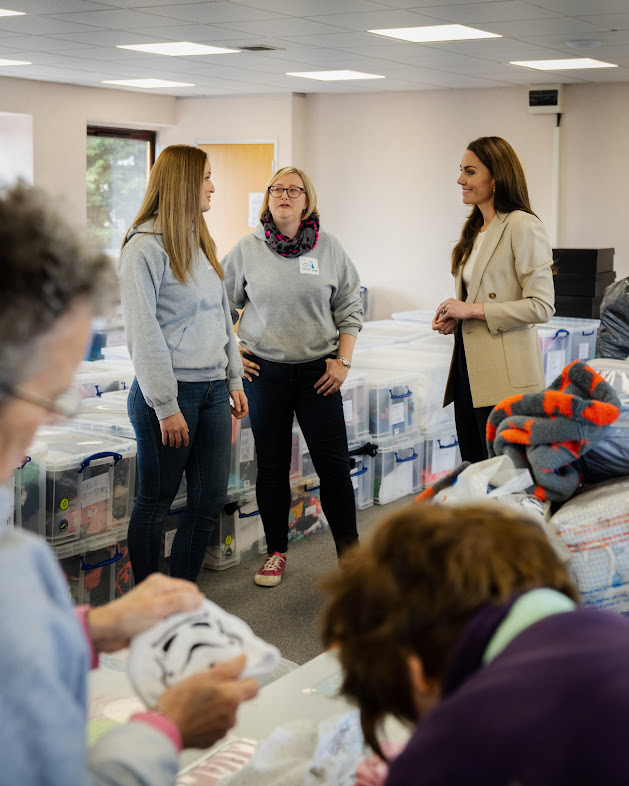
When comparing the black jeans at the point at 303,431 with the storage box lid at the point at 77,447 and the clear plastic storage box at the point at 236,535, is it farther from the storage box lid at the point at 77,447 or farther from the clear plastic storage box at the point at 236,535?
the storage box lid at the point at 77,447

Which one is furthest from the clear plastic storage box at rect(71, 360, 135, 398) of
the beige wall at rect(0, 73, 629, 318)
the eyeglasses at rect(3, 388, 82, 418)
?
the beige wall at rect(0, 73, 629, 318)

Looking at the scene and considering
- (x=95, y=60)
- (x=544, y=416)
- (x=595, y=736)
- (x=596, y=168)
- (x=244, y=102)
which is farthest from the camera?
(x=244, y=102)

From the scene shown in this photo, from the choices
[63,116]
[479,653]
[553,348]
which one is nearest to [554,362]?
[553,348]

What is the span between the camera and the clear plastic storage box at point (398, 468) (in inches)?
174

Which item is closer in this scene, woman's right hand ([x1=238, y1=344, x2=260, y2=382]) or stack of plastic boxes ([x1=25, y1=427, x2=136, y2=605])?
stack of plastic boxes ([x1=25, y1=427, x2=136, y2=605])

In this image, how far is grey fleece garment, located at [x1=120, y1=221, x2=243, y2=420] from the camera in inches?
101

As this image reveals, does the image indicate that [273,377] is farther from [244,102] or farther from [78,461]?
[244,102]

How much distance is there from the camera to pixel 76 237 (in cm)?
82

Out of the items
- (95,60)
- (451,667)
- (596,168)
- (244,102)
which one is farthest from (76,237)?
(244,102)

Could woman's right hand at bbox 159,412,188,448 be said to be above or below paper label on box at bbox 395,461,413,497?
above

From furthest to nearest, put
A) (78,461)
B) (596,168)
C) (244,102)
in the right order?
(244,102) → (596,168) → (78,461)

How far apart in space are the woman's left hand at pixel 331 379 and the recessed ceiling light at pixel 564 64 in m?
3.89

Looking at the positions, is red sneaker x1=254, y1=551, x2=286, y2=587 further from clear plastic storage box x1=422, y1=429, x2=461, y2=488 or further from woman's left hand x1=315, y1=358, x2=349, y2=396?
clear plastic storage box x1=422, y1=429, x2=461, y2=488

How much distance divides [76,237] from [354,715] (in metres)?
0.97
